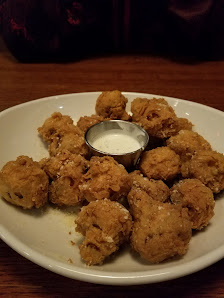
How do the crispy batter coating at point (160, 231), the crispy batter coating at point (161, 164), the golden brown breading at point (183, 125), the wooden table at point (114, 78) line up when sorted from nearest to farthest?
the crispy batter coating at point (160, 231)
the crispy batter coating at point (161, 164)
the golden brown breading at point (183, 125)
the wooden table at point (114, 78)

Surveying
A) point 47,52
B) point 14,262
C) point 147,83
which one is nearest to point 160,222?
point 14,262

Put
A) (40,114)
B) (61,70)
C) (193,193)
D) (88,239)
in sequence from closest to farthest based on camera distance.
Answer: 1. (88,239)
2. (193,193)
3. (40,114)
4. (61,70)

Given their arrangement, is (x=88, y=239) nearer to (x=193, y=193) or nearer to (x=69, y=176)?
(x=69, y=176)

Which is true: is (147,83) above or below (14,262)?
below

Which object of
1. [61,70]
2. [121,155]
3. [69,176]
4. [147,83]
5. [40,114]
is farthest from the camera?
[61,70]

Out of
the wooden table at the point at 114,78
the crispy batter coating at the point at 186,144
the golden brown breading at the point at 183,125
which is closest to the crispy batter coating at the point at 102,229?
the wooden table at the point at 114,78

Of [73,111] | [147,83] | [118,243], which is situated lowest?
[147,83]

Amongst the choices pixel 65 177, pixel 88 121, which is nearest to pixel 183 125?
pixel 88 121

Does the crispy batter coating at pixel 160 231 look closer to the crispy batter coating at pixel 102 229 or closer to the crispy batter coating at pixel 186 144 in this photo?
the crispy batter coating at pixel 102 229
